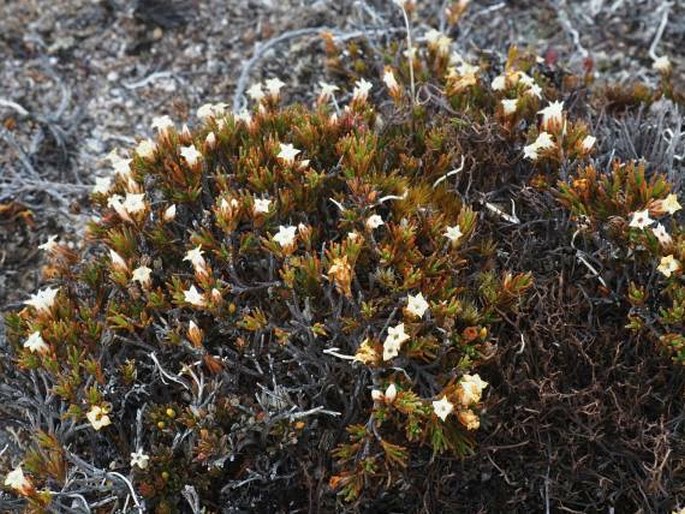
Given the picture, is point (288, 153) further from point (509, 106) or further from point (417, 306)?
point (509, 106)

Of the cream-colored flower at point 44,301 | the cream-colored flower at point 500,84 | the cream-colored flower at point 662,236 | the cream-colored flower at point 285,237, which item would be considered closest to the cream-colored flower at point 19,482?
the cream-colored flower at point 44,301

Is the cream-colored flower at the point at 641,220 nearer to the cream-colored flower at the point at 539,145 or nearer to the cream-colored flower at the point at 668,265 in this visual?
the cream-colored flower at the point at 668,265

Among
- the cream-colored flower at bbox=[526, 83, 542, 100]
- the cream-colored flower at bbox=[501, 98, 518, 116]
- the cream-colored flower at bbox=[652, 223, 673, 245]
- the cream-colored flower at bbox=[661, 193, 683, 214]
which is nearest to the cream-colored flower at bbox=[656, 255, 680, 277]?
the cream-colored flower at bbox=[652, 223, 673, 245]

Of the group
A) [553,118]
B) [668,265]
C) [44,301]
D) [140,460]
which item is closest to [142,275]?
[44,301]

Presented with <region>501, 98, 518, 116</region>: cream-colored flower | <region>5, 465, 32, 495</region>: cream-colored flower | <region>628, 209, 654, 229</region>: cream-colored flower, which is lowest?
<region>5, 465, 32, 495</region>: cream-colored flower

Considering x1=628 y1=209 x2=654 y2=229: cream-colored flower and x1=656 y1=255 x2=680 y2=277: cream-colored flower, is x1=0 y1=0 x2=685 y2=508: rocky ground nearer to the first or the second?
x1=628 y1=209 x2=654 y2=229: cream-colored flower

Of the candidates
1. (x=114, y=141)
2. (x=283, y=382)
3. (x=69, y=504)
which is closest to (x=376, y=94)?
(x=114, y=141)
